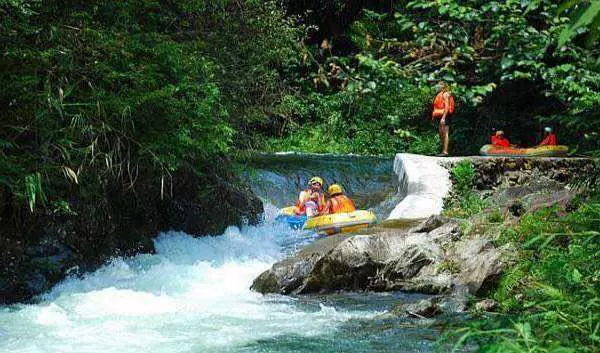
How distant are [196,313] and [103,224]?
1.93 metres

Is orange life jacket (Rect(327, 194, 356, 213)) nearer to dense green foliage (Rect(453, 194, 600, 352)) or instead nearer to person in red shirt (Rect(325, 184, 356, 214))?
person in red shirt (Rect(325, 184, 356, 214))

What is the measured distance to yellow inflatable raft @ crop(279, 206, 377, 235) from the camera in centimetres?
993

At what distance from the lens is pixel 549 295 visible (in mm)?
3387

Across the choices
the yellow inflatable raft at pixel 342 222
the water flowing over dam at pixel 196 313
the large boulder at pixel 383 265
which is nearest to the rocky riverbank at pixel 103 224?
the water flowing over dam at pixel 196 313

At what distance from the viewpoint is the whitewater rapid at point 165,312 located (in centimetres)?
523

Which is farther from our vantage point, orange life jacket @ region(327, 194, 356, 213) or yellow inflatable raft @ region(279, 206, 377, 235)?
orange life jacket @ region(327, 194, 356, 213)

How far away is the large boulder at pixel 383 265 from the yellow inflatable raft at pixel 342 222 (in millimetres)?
2404

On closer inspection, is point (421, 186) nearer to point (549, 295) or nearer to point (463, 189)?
point (463, 189)

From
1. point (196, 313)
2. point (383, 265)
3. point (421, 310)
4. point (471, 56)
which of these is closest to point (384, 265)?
point (383, 265)

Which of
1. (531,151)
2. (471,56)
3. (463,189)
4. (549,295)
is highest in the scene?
(471,56)

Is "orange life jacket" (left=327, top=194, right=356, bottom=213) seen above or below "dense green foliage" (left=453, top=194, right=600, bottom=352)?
below

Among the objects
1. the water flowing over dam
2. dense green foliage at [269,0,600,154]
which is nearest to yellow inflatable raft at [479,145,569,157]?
the water flowing over dam

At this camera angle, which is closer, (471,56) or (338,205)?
(471,56)

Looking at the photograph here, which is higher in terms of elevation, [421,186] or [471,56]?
[471,56]
